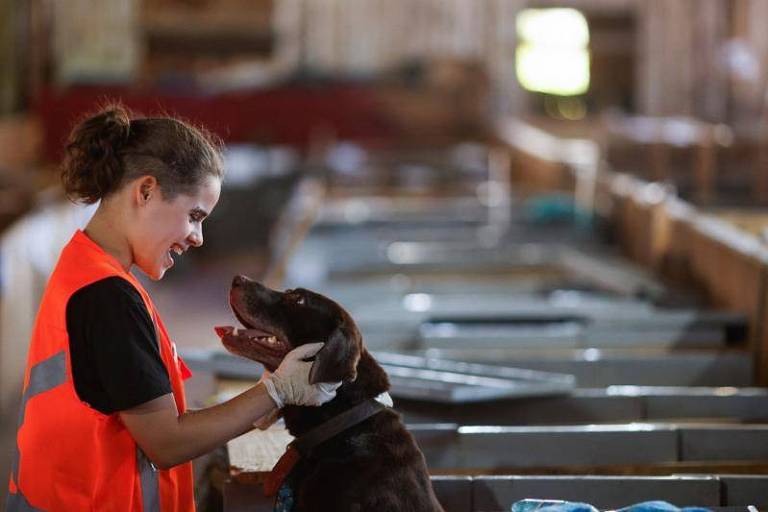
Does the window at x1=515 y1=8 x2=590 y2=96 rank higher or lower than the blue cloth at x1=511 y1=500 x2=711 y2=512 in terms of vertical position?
lower

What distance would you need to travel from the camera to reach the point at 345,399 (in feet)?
7.97

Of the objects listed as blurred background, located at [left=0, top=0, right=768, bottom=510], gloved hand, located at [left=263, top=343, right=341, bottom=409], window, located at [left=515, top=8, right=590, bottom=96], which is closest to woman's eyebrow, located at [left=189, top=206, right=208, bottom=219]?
gloved hand, located at [left=263, top=343, right=341, bottom=409]

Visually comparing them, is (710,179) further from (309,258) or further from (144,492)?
(144,492)

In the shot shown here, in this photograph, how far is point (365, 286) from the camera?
6453 millimetres

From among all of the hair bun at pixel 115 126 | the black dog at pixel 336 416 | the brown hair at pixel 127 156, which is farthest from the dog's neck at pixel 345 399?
the hair bun at pixel 115 126

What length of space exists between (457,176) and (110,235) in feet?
33.0

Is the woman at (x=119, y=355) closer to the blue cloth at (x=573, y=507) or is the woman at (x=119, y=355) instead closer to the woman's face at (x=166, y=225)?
the woman's face at (x=166, y=225)

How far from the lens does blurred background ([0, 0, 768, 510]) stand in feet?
16.2

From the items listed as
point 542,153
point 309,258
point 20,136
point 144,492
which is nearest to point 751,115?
point 542,153

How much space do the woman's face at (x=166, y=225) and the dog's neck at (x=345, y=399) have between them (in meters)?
0.39

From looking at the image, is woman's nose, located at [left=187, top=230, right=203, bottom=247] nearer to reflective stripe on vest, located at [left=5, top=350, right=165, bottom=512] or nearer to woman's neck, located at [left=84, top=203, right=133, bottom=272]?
woman's neck, located at [left=84, top=203, right=133, bottom=272]

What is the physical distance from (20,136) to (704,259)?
10.8 metres

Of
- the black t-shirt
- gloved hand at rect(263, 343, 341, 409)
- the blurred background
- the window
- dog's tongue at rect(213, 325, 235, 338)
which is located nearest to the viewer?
the black t-shirt

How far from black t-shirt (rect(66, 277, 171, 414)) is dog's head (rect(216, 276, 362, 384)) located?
0.23 meters
